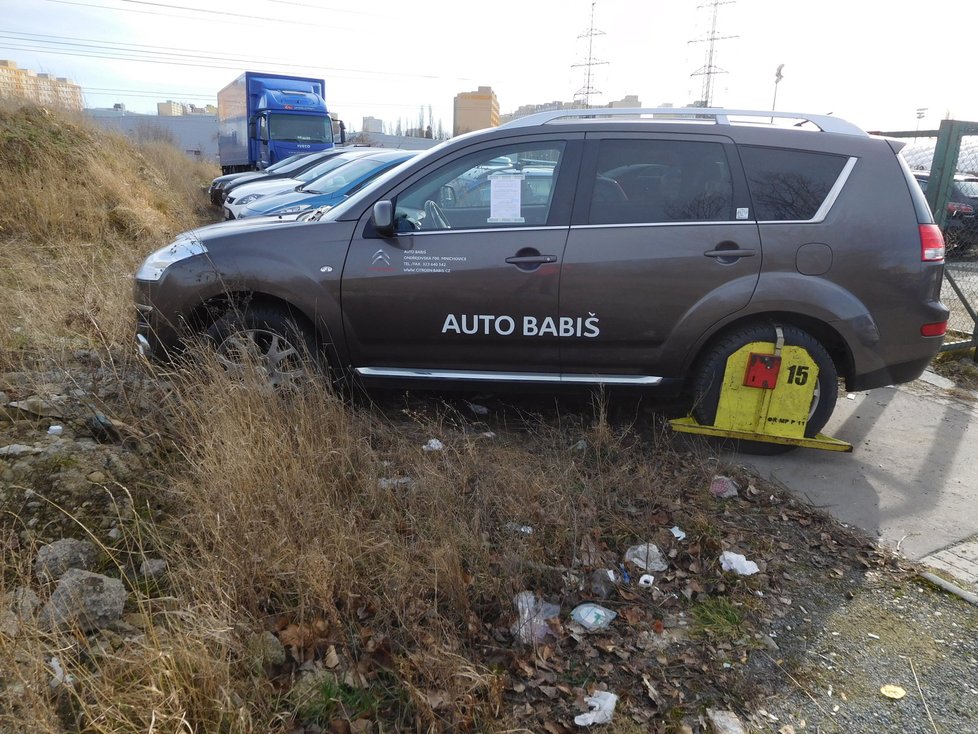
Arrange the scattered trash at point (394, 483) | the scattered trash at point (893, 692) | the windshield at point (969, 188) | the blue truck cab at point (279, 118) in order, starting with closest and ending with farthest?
the scattered trash at point (893, 692) → the scattered trash at point (394, 483) → the windshield at point (969, 188) → the blue truck cab at point (279, 118)

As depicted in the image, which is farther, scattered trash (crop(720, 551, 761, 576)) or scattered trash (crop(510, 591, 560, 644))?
scattered trash (crop(720, 551, 761, 576))

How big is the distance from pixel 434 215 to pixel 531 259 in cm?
68

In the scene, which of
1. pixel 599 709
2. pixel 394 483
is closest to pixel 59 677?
pixel 394 483

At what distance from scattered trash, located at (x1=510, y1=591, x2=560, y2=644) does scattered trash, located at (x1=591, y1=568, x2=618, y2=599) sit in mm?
217

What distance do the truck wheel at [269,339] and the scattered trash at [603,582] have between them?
2036 mm

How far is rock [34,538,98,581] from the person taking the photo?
8.71 feet

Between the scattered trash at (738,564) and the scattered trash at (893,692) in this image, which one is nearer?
the scattered trash at (893,692)

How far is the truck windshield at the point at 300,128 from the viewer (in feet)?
67.3

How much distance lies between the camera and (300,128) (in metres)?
20.9

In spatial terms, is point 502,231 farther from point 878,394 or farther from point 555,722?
point 878,394

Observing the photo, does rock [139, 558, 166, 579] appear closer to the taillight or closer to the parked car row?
the taillight

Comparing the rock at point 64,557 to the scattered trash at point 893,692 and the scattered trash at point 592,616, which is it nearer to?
the scattered trash at point 592,616

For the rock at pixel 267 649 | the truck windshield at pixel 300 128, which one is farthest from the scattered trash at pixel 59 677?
the truck windshield at pixel 300 128

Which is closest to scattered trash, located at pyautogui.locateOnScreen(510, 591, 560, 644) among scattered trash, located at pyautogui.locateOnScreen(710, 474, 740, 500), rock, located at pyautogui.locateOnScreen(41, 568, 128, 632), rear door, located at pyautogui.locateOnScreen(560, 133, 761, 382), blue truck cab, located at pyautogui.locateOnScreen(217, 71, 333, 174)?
scattered trash, located at pyautogui.locateOnScreen(710, 474, 740, 500)
